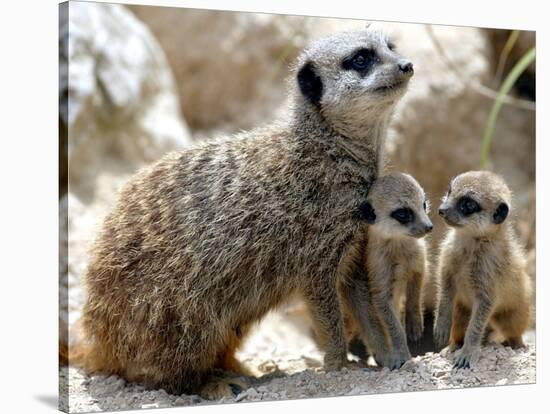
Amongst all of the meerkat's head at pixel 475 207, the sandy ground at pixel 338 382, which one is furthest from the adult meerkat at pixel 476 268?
the sandy ground at pixel 338 382

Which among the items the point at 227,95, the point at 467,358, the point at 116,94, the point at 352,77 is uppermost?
the point at 227,95

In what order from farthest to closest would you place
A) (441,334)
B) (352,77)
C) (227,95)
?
(227,95)
(441,334)
(352,77)

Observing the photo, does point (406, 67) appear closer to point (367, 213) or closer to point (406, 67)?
point (406, 67)

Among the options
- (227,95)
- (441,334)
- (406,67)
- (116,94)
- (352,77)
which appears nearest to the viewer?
(406,67)

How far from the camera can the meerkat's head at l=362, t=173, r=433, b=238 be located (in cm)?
331

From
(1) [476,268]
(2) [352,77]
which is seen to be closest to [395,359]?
(1) [476,268]

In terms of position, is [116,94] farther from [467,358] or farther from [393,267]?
[467,358]

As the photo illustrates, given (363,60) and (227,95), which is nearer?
(363,60)

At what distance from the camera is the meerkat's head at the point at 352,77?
3332 millimetres

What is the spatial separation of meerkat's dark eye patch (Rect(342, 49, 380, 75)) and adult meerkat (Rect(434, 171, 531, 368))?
58 centimetres

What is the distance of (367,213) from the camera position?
11.3 feet

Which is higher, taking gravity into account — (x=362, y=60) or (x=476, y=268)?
(x=362, y=60)

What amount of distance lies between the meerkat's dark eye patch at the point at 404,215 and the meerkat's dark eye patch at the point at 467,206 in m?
0.24

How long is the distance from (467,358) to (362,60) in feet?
4.14
